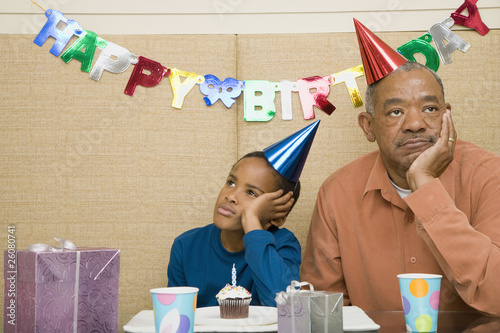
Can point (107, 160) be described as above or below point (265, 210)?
above

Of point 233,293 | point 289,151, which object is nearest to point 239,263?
point 289,151

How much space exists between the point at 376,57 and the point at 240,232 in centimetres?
63

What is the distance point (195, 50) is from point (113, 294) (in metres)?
1.22

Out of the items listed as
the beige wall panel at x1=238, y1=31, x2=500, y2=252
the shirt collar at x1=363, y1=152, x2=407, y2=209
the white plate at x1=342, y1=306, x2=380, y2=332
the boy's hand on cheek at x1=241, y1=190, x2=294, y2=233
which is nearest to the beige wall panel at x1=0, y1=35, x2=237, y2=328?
the beige wall panel at x1=238, y1=31, x2=500, y2=252

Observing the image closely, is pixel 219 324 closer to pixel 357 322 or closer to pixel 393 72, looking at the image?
pixel 357 322

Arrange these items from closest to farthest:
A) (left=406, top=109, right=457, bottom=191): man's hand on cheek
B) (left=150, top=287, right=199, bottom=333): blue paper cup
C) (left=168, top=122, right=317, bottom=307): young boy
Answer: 1. (left=150, top=287, right=199, bottom=333): blue paper cup
2. (left=406, top=109, right=457, bottom=191): man's hand on cheek
3. (left=168, top=122, right=317, bottom=307): young boy

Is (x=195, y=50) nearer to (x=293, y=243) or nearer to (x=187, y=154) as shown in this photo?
(x=187, y=154)

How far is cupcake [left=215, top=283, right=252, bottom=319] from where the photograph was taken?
1.01 m

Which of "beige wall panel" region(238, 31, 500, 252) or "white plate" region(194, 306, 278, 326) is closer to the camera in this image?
"white plate" region(194, 306, 278, 326)

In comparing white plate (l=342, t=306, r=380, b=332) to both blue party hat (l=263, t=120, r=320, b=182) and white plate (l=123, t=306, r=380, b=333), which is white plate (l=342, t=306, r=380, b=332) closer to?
white plate (l=123, t=306, r=380, b=333)

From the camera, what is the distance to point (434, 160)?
1.39 m

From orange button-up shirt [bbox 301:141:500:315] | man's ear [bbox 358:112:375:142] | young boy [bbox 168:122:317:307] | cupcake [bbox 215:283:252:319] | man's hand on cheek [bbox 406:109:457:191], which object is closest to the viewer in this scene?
cupcake [bbox 215:283:252:319]

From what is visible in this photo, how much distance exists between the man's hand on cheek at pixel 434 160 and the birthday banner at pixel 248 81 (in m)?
0.52

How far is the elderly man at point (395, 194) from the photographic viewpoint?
1.40 metres
